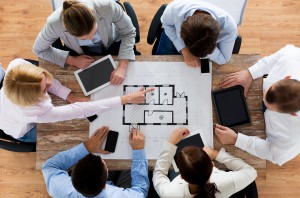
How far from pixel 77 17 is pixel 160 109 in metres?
0.62

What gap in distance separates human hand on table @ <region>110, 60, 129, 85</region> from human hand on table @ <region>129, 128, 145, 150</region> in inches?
11.3

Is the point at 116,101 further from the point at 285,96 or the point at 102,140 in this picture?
the point at 285,96

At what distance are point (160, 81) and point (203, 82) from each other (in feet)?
0.76

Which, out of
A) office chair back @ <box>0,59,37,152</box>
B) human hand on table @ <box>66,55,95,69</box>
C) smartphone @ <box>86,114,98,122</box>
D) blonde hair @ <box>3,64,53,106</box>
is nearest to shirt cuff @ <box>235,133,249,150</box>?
smartphone @ <box>86,114,98,122</box>

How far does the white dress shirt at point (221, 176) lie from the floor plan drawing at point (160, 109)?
0.48 feet

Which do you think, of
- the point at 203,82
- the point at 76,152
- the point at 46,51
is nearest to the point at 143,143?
the point at 76,152

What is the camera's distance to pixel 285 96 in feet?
5.12

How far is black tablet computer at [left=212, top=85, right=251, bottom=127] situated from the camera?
175 cm

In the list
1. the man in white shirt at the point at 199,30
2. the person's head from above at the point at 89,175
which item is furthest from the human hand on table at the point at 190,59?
the person's head from above at the point at 89,175

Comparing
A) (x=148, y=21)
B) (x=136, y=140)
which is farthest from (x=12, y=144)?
(x=148, y=21)

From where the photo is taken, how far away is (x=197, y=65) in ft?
5.96

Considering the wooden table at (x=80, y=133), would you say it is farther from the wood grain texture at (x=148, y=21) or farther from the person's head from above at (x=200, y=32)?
the wood grain texture at (x=148, y=21)

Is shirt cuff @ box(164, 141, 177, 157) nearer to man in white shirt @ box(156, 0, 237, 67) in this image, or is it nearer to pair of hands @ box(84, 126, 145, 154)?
pair of hands @ box(84, 126, 145, 154)

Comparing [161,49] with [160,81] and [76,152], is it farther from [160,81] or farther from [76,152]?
[76,152]
